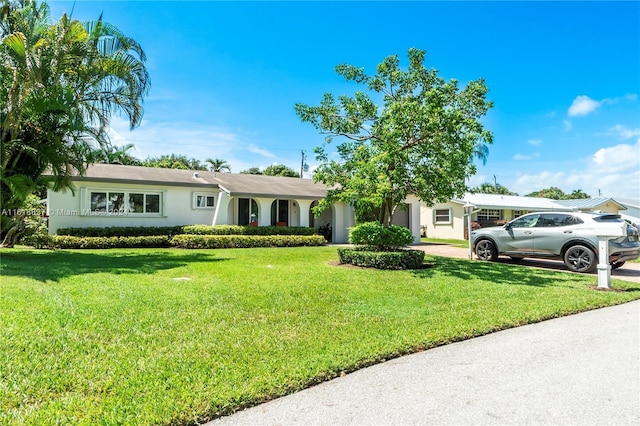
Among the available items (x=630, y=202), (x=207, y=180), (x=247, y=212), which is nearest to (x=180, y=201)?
(x=207, y=180)

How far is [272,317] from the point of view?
5.53 metres

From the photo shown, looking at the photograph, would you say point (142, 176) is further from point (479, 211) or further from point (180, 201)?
point (479, 211)

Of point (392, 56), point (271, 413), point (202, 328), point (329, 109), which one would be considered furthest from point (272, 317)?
point (392, 56)

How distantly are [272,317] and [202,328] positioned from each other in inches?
40.3

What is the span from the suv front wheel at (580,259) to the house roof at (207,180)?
472 inches

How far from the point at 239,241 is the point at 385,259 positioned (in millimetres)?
8343

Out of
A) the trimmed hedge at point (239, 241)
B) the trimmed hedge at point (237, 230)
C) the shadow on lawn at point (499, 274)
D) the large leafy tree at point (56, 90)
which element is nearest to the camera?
the shadow on lawn at point (499, 274)

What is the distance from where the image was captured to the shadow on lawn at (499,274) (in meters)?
9.23

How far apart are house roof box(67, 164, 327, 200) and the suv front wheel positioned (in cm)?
1200

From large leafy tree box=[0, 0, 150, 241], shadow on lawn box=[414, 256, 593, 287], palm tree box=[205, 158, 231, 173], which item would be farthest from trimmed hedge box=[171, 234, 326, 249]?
palm tree box=[205, 158, 231, 173]

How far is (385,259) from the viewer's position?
1066cm

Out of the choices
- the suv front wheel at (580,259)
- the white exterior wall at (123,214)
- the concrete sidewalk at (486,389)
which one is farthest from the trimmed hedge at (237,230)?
the concrete sidewalk at (486,389)

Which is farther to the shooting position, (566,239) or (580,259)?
(566,239)

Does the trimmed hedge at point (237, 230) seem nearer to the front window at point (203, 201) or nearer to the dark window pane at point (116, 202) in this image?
the front window at point (203, 201)
